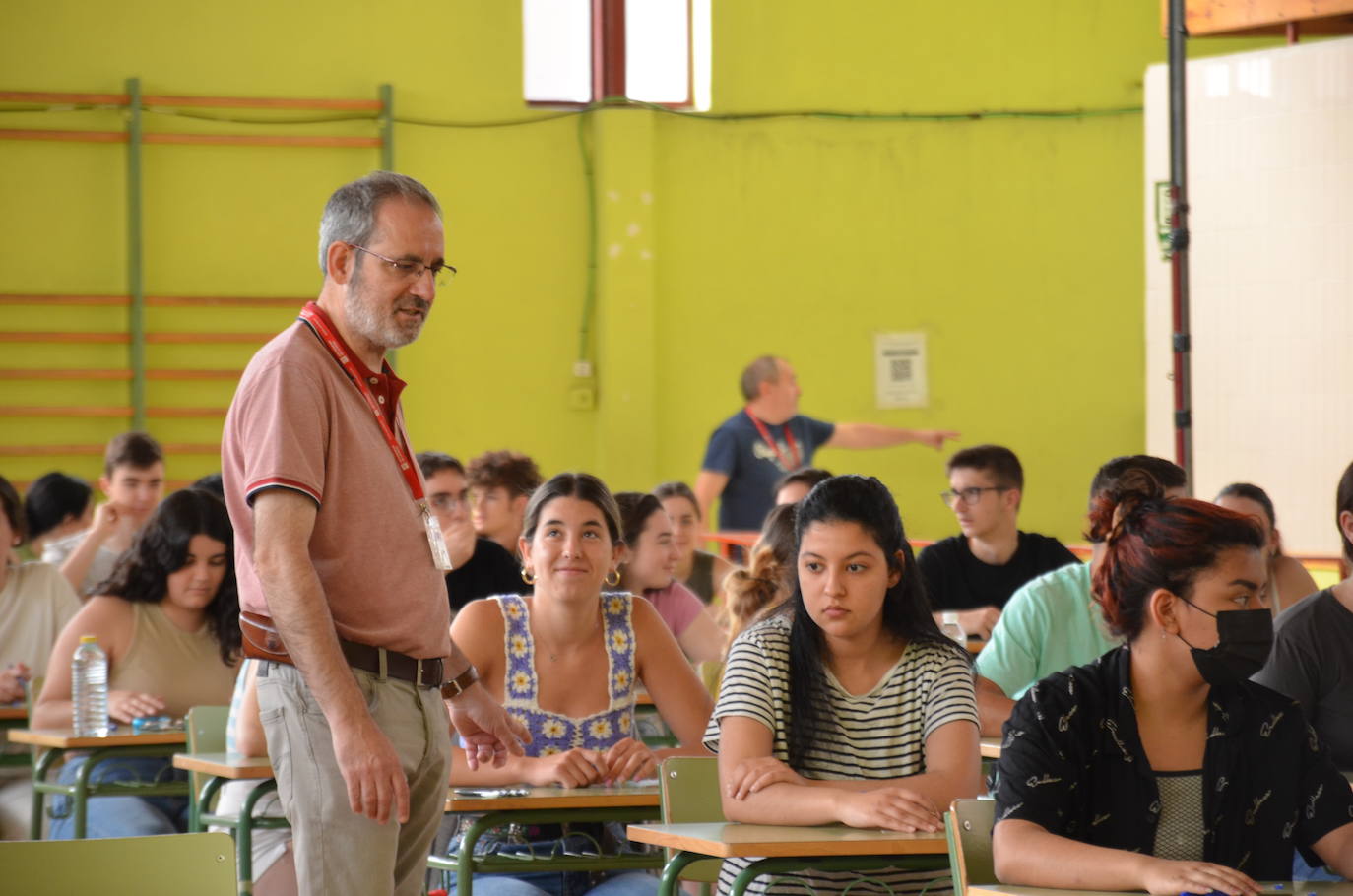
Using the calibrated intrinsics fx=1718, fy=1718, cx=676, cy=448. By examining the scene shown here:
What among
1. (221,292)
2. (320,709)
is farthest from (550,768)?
(221,292)

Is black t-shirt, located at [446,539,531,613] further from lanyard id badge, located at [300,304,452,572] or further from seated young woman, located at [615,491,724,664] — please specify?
lanyard id badge, located at [300,304,452,572]

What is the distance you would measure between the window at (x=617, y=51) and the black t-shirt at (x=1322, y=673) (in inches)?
263

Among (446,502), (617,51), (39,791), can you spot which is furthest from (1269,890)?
(617,51)

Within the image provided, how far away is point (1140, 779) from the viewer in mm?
2402

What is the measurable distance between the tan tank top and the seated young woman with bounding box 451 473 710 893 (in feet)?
4.07

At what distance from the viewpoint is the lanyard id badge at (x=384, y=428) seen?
2512mm

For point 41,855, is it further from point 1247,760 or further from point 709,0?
point 709,0

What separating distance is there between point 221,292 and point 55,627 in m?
4.00

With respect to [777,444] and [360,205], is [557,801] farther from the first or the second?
[777,444]

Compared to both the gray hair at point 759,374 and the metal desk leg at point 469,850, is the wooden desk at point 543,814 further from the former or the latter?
the gray hair at point 759,374

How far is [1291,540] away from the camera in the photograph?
7.84 meters

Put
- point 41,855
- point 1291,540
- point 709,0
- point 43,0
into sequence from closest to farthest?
point 41,855
point 1291,540
point 43,0
point 709,0

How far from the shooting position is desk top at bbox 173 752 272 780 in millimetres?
3732

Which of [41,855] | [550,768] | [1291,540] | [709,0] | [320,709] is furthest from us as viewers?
[709,0]
